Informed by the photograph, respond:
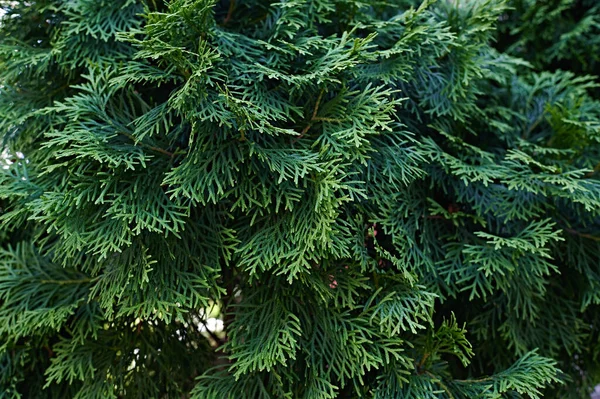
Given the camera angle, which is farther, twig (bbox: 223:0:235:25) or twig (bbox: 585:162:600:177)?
twig (bbox: 585:162:600:177)

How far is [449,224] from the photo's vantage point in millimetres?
2121

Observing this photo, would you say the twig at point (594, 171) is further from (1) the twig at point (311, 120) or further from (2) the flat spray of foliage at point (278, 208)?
(1) the twig at point (311, 120)

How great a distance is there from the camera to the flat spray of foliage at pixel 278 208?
1.68 metres

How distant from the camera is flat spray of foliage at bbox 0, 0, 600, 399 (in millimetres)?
1683

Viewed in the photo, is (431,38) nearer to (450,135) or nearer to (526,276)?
(450,135)

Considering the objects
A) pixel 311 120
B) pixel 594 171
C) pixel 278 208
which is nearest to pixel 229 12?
pixel 311 120

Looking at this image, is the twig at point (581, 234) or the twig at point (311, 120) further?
the twig at point (581, 234)

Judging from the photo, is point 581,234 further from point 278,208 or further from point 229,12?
point 229,12

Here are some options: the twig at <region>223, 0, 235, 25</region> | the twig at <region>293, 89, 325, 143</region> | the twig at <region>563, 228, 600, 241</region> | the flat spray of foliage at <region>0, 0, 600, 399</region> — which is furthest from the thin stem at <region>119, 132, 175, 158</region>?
the twig at <region>563, 228, 600, 241</region>

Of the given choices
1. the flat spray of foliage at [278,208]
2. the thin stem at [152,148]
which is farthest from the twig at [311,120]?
the thin stem at [152,148]

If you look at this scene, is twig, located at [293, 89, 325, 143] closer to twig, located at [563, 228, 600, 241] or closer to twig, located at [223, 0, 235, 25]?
twig, located at [223, 0, 235, 25]

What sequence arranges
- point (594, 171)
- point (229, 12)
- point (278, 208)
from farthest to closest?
point (594, 171)
point (229, 12)
point (278, 208)

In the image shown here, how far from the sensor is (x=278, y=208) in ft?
5.67

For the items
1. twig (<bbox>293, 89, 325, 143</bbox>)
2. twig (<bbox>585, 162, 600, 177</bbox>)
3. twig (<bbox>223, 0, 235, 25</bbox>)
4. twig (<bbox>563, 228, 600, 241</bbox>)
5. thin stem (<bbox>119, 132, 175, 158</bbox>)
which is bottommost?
twig (<bbox>563, 228, 600, 241</bbox>)
